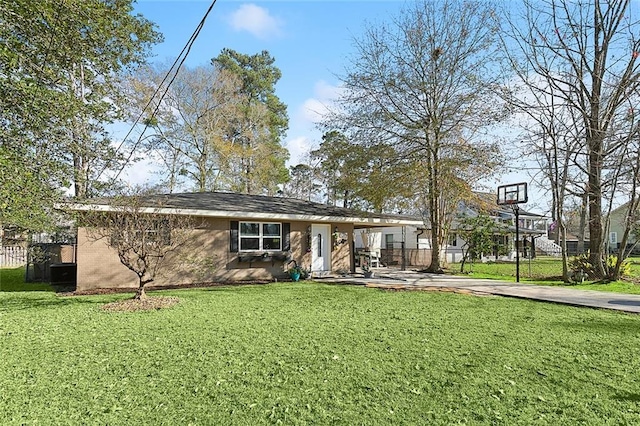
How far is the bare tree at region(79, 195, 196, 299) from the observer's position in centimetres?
816

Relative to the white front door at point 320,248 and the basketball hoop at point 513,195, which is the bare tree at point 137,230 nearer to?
the white front door at point 320,248

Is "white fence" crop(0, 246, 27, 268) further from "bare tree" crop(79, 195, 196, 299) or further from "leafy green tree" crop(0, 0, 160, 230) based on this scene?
"bare tree" crop(79, 195, 196, 299)

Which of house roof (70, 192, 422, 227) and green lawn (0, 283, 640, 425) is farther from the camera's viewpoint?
house roof (70, 192, 422, 227)

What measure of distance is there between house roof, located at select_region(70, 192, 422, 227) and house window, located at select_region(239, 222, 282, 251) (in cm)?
49

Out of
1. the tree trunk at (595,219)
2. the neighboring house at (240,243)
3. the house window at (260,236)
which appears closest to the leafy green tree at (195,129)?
the neighboring house at (240,243)

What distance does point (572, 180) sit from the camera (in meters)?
12.9

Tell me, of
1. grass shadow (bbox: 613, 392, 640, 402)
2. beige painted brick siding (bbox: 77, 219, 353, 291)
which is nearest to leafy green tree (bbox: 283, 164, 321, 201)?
beige painted brick siding (bbox: 77, 219, 353, 291)

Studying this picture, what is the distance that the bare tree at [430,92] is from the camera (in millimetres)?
14555

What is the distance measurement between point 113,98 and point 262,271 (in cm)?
685

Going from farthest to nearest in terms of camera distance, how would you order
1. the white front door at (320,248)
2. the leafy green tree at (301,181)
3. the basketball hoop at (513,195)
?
the leafy green tree at (301,181) < the white front door at (320,248) < the basketball hoop at (513,195)

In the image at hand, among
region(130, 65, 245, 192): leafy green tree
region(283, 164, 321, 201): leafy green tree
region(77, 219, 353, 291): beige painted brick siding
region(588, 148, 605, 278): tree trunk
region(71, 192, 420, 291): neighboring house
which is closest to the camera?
region(77, 219, 353, 291): beige painted brick siding

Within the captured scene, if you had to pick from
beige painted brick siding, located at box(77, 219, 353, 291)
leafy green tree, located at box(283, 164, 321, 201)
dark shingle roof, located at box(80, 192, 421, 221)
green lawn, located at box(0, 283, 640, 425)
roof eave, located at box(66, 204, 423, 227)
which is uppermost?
leafy green tree, located at box(283, 164, 321, 201)

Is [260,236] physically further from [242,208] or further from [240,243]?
[242,208]

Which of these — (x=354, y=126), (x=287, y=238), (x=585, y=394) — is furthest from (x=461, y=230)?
(x=585, y=394)
